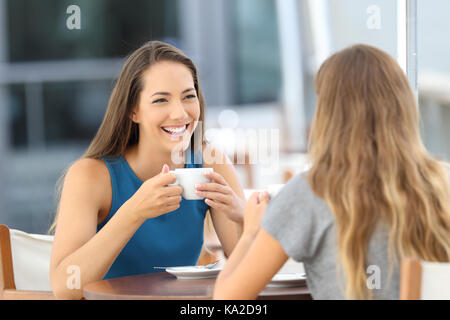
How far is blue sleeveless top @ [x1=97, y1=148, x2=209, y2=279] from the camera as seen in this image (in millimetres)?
1848

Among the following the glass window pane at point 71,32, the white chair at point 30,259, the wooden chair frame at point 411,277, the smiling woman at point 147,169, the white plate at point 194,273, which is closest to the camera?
the wooden chair frame at point 411,277

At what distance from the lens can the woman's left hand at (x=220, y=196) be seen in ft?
5.30

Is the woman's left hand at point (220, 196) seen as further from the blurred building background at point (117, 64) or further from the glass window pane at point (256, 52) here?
the glass window pane at point (256, 52)

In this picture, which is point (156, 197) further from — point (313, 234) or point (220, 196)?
point (313, 234)

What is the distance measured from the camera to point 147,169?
1983mm

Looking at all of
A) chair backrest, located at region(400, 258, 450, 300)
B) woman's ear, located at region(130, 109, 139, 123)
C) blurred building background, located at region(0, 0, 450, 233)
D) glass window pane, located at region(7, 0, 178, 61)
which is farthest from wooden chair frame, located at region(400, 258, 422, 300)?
glass window pane, located at region(7, 0, 178, 61)

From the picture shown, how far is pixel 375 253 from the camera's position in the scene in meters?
1.21

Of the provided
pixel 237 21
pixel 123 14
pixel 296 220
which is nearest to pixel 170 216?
pixel 296 220

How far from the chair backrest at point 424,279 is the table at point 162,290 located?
1.02ft

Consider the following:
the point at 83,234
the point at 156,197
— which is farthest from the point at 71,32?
the point at 156,197

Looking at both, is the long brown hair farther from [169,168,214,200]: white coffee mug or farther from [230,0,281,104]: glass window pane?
[230,0,281,104]: glass window pane

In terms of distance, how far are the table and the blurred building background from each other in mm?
4671

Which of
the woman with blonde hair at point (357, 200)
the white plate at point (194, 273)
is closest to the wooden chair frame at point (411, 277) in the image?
the woman with blonde hair at point (357, 200)
